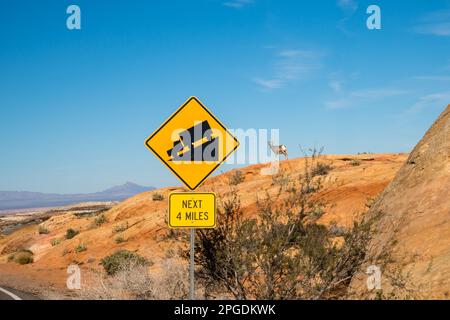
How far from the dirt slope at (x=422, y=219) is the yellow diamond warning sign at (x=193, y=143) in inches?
134

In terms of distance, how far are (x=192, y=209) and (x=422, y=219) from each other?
6.09 metres

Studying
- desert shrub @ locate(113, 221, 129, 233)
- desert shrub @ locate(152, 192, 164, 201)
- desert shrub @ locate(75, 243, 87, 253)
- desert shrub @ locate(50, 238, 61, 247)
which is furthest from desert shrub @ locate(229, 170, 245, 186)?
desert shrub @ locate(50, 238, 61, 247)

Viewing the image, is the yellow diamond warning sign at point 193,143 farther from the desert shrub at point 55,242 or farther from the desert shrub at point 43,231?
the desert shrub at point 43,231

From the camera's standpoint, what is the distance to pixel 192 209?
6969 millimetres

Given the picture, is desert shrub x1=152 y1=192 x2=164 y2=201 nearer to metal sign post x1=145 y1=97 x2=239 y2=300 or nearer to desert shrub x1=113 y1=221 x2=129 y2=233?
desert shrub x1=113 y1=221 x2=129 y2=233

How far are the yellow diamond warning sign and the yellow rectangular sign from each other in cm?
22

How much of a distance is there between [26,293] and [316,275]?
10.6 metres

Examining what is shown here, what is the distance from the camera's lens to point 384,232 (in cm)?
1053

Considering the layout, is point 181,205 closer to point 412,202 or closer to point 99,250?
point 412,202

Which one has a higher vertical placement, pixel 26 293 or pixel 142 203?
pixel 142 203

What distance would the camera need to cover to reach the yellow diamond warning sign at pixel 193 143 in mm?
7129

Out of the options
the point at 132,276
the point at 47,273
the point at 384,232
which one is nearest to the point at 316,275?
the point at 384,232

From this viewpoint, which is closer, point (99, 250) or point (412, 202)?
point (412, 202)

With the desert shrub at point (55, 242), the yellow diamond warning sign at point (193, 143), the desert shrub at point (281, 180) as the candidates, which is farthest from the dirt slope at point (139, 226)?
the yellow diamond warning sign at point (193, 143)
